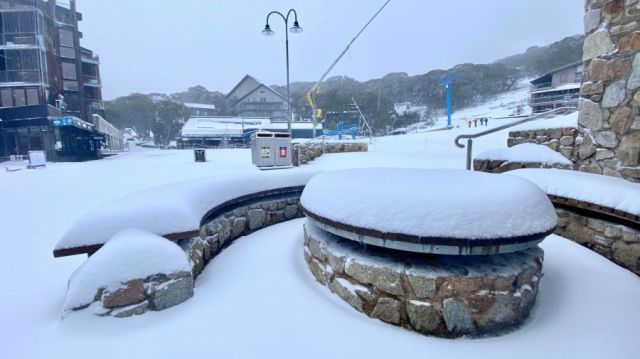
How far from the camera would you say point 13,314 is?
287 cm

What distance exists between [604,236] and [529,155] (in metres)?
2.22

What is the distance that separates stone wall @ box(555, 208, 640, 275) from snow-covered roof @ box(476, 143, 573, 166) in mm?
1484

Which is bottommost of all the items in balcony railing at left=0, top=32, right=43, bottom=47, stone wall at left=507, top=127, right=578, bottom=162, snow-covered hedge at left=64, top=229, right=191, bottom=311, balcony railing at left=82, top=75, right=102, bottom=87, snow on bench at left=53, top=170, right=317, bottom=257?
snow-covered hedge at left=64, top=229, right=191, bottom=311

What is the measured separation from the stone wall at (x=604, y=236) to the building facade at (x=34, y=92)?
89.4 feet

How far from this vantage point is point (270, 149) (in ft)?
38.4

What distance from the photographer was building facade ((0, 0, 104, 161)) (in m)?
24.0

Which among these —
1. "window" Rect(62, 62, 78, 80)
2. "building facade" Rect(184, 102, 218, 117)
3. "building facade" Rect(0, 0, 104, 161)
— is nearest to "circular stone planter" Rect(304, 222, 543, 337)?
"building facade" Rect(0, 0, 104, 161)

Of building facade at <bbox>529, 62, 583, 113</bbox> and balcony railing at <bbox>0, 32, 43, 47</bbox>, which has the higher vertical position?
balcony railing at <bbox>0, 32, 43, 47</bbox>

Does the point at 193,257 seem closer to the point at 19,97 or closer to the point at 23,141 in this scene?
the point at 23,141

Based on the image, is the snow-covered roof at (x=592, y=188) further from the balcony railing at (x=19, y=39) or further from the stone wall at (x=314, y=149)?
the balcony railing at (x=19, y=39)

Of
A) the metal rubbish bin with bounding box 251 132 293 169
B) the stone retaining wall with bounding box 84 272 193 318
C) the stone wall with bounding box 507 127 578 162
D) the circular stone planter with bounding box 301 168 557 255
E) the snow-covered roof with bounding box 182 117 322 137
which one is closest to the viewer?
the circular stone planter with bounding box 301 168 557 255

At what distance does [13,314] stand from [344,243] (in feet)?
10.6

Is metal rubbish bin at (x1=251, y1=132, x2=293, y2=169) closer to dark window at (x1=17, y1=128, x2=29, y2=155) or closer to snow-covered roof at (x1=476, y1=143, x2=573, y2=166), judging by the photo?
snow-covered roof at (x1=476, y1=143, x2=573, y2=166)

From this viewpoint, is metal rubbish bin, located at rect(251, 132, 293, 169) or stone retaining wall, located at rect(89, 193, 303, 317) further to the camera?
metal rubbish bin, located at rect(251, 132, 293, 169)
